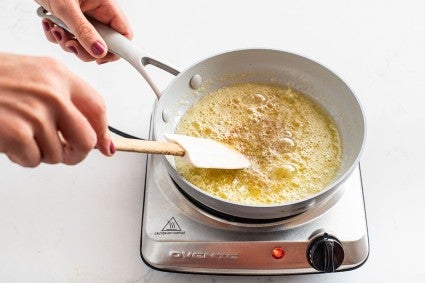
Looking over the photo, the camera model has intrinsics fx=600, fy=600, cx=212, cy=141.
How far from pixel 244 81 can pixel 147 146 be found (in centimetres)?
31

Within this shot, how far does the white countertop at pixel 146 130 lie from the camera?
1015 mm

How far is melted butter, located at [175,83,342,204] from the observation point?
0.96 meters

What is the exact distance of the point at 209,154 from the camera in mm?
942

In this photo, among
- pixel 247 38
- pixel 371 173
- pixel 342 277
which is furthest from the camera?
pixel 247 38

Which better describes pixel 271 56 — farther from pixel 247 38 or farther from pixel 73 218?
pixel 73 218

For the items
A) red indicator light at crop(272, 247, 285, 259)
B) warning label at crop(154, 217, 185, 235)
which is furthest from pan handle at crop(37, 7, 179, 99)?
red indicator light at crop(272, 247, 285, 259)

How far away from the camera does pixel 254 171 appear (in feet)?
3.21

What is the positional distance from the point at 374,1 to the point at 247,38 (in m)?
0.30

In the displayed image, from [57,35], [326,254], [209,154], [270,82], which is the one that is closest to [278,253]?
[326,254]

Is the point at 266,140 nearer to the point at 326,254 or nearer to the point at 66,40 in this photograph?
the point at 326,254

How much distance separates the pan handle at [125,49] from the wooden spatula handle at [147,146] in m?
0.13

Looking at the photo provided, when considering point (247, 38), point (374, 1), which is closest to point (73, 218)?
point (247, 38)

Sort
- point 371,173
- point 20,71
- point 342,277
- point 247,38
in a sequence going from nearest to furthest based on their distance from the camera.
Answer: point 20,71
point 342,277
point 371,173
point 247,38

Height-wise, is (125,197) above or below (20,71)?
below
